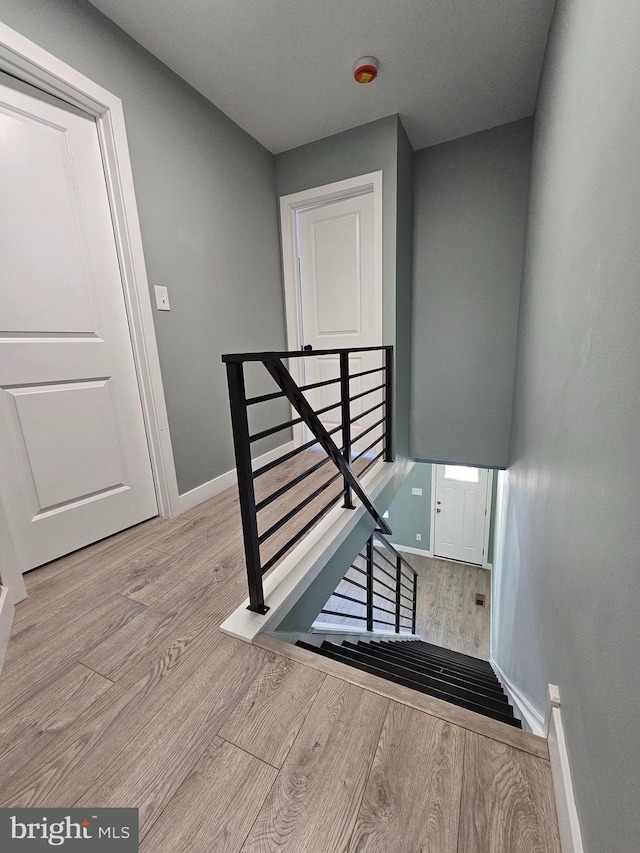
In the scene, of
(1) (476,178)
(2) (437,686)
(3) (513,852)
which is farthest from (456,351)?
(3) (513,852)

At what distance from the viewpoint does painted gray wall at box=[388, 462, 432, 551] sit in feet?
18.1

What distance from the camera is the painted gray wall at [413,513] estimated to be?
5508mm

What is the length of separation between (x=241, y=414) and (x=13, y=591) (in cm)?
110

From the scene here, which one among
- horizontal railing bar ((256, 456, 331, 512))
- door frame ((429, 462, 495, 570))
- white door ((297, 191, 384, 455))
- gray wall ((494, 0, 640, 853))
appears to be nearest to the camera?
gray wall ((494, 0, 640, 853))

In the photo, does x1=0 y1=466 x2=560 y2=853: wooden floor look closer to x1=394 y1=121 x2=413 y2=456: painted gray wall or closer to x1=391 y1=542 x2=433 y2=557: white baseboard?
x1=394 y1=121 x2=413 y2=456: painted gray wall

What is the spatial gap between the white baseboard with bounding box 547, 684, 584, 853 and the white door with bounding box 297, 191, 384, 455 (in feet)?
6.31

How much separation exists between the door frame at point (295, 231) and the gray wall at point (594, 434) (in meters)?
1.16

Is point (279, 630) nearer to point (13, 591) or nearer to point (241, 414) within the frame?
point (241, 414)

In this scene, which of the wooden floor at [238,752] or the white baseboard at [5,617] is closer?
the wooden floor at [238,752]

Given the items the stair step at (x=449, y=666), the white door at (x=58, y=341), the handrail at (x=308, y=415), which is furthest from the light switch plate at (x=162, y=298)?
the stair step at (x=449, y=666)

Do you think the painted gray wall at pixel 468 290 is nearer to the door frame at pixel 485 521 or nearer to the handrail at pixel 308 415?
the handrail at pixel 308 415

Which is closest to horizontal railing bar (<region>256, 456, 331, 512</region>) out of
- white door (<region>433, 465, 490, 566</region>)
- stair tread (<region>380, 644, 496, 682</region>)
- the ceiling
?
stair tread (<region>380, 644, 496, 682</region>)

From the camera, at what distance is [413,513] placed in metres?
5.67

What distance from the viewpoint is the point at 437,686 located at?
57.4 inches
